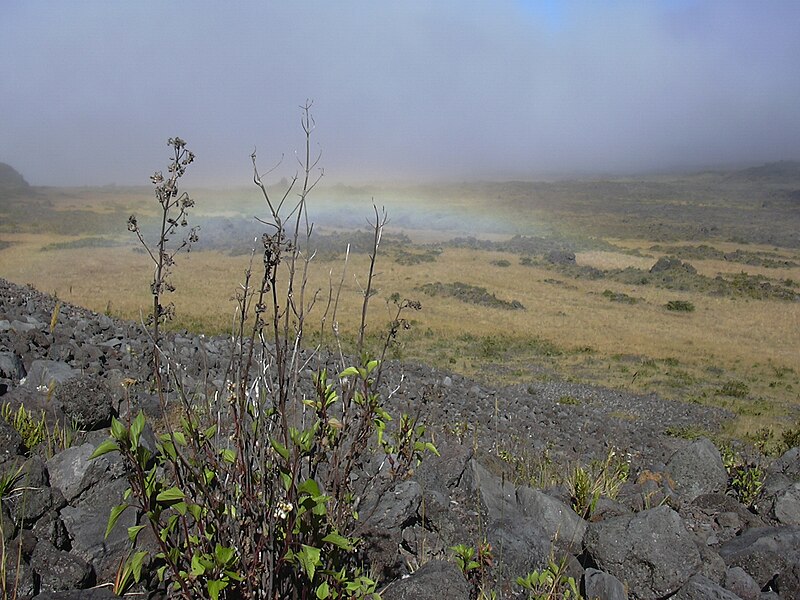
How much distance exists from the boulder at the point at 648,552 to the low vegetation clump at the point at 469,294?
21.3m

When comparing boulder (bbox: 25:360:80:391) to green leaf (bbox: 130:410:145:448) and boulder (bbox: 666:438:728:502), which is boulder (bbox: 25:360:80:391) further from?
boulder (bbox: 666:438:728:502)

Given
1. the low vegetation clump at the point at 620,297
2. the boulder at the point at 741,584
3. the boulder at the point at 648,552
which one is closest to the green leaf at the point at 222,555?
the boulder at the point at 648,552

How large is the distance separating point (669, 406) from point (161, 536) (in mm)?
12734

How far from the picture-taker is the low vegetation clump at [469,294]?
2550 cm

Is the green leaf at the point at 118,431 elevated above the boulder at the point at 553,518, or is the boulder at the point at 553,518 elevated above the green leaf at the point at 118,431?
the green leaf at the point at 118,431

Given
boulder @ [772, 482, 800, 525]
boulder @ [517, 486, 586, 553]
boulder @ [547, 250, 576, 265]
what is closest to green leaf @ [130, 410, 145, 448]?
boulder @ [517, 486, 586, 553]

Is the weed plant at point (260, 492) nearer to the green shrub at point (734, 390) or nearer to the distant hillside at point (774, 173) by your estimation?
the green shrub at point (734, 390)

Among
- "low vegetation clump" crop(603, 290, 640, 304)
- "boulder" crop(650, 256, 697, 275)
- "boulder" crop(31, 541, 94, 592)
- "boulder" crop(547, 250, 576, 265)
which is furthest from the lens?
"boulder" crop(547, 250, 576, 265)

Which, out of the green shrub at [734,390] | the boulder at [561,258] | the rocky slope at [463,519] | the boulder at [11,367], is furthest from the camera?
the boulder at [561,258]

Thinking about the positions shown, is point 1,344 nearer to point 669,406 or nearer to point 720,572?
point 720,572

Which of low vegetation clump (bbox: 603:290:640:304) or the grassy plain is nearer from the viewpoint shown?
the grassy plain

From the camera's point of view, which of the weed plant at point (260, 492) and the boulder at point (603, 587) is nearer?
the weed plant at point (260, 492)

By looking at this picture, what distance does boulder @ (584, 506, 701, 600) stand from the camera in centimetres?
363

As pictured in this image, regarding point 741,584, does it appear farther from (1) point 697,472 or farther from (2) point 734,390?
(2) point 734,390
